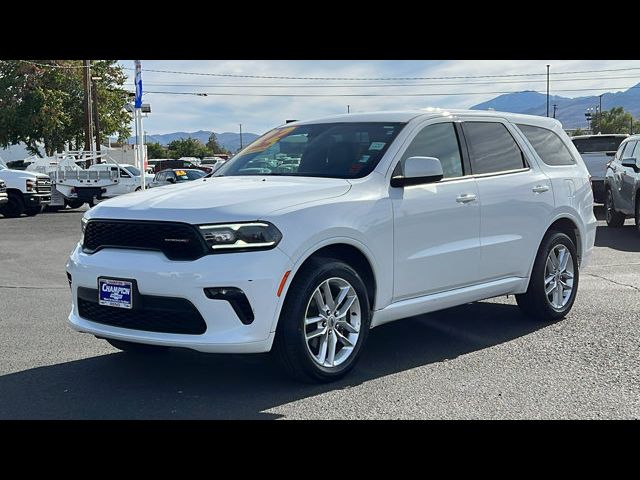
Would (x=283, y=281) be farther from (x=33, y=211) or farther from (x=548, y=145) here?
(x=33, y=211)

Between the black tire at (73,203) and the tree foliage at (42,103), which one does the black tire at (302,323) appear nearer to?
the black tire at (73,203)

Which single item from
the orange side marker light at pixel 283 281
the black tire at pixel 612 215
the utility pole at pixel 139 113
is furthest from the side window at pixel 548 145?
the utility pole at pixel 139 113

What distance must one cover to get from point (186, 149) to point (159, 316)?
93.3m

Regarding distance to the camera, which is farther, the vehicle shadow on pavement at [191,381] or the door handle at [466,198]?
the door handle at [466,198]

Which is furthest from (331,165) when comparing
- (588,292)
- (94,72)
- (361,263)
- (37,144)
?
(37,144)

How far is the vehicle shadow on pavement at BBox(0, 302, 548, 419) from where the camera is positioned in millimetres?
4453

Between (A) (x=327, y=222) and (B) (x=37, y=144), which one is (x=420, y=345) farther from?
(B) (x=37, y=144)

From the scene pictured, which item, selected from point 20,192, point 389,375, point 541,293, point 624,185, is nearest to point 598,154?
point 624,185

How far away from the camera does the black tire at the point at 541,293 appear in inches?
263

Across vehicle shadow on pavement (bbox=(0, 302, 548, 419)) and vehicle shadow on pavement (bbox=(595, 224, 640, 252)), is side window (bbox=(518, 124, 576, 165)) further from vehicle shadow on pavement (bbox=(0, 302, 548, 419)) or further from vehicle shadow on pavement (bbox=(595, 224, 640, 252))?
vehicle shadow on pavement (bbox=(595, 224, 640, 252))

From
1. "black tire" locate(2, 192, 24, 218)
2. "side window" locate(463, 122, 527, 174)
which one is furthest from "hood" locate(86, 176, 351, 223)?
"black tire" locate(2, 192, 24, 218)

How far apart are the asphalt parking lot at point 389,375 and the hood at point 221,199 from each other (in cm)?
116

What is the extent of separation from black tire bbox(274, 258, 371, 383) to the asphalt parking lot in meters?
0.12
